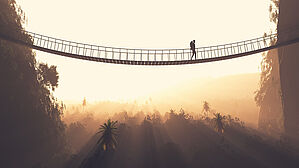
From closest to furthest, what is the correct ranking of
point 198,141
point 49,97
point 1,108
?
point 1,108, point 49,97, point 198,141

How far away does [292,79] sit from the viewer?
2689 centimetres

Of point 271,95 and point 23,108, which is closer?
point 23,108

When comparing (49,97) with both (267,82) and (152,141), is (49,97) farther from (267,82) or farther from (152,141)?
(267,82)

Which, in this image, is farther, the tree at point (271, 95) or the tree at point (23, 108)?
the tree at point (271, 95)

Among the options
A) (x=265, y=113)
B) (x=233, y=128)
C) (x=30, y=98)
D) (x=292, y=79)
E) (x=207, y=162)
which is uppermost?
(x=292, y=79)

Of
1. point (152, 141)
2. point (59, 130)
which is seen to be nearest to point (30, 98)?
point (59, 130)

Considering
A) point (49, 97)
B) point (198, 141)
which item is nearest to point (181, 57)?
point (49, 97)

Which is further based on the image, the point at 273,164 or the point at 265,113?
the point at 265,113

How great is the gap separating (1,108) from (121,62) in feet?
53.8

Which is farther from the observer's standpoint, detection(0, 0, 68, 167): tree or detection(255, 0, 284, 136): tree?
detection(255, 0, 284, 136): tree

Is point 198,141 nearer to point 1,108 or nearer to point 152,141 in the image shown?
point 152,141

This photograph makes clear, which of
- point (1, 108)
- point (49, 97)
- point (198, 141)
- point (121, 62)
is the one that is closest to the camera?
point (121, 62)

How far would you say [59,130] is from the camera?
1166 inches

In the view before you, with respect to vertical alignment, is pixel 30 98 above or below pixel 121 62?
below
